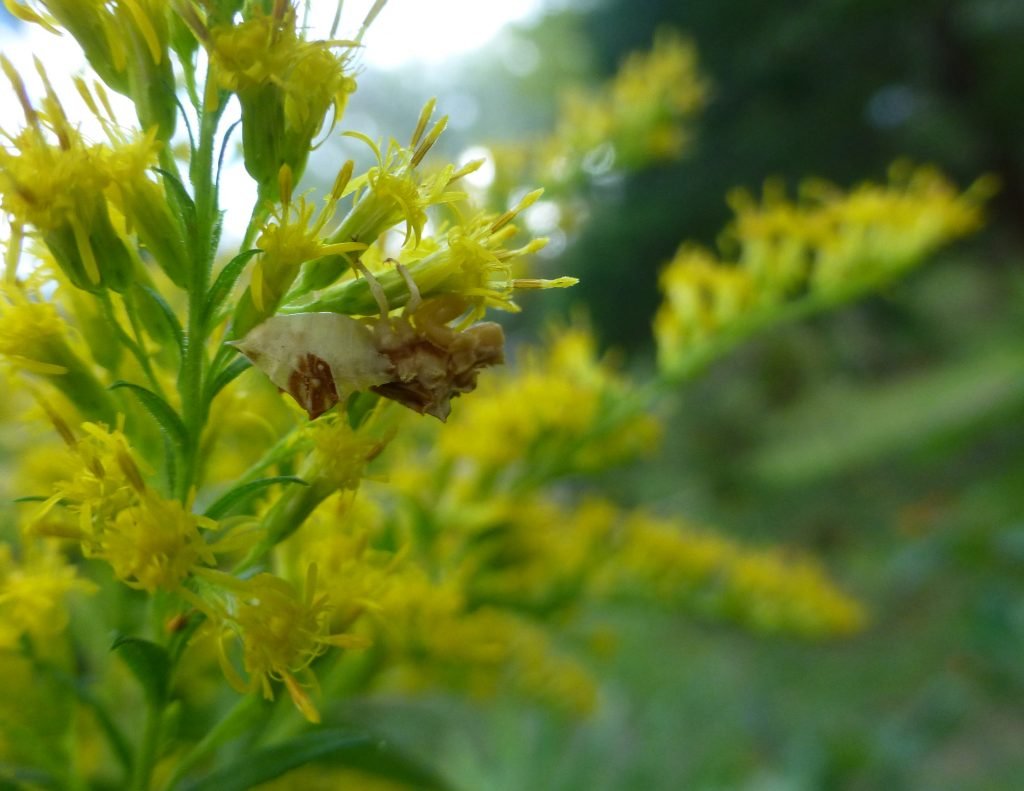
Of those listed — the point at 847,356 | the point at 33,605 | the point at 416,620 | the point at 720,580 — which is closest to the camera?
the point at 33,605

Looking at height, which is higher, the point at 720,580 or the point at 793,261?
the point at 793,261

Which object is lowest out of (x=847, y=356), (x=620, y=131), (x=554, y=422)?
(x=554, y=422)

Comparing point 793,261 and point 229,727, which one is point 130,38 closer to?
point 229,727

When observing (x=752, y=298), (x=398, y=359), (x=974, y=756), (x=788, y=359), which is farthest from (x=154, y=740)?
(x=788, y=359)

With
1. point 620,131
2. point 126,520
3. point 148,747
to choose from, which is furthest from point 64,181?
point 620,131

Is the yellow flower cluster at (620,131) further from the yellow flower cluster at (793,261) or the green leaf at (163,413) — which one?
the green leaf at (163,413)

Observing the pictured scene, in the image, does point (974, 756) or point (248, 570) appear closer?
point (248, 570)

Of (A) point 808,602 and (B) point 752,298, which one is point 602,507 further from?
(A) point 808,602
